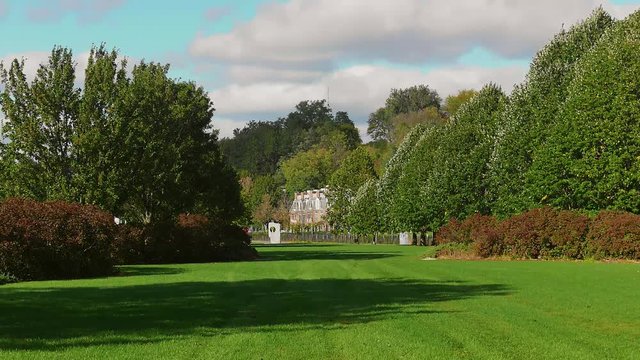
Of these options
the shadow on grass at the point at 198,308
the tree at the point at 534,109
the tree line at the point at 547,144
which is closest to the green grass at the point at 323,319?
the shadow on grass at the point at 198,308

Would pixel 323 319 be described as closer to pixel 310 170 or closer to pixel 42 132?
pixel 42 132

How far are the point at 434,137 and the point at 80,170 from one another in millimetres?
A: 45824

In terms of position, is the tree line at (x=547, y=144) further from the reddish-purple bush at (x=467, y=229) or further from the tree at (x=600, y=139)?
the reddish-purple bush at (x=467, y=229)

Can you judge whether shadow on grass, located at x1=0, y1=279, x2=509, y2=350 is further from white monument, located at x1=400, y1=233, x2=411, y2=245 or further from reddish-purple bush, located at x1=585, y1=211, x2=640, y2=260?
white monument, located at x1=400, y1=233, x2=411, y2=245

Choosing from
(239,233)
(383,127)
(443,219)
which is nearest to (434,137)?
(443,219)

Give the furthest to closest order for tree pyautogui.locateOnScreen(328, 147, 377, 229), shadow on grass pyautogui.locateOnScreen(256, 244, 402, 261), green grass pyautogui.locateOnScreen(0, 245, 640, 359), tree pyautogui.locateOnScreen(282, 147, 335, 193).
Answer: tree pyautogui.locateOnScreen(282, 147, 335, 193) → tree pyautogui.locateOnScreen(328, 147, 377, 229) → shadow on grass pyautogui.locateOnScreen(256, 244, 402, 261) → green grass pyautogui.locateOnScreen(0, 245, 640, 359)

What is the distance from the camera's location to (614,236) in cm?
3812

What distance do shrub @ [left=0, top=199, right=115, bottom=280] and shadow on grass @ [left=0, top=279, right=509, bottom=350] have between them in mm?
5365

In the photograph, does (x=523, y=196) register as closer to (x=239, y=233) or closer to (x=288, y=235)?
(x=239, y=233)

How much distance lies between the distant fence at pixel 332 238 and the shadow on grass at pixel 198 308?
2778 inches

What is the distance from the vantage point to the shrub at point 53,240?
→ 2667cm

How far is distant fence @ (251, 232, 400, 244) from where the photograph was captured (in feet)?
308

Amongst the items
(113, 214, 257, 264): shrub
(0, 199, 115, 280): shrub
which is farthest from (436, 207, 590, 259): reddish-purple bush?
(0, 199, 115, 280): shrub

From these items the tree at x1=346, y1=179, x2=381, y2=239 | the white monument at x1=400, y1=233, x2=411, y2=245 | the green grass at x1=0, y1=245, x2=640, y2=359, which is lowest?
the green grass at x1=0, y1=245, x2=640, y2=359
